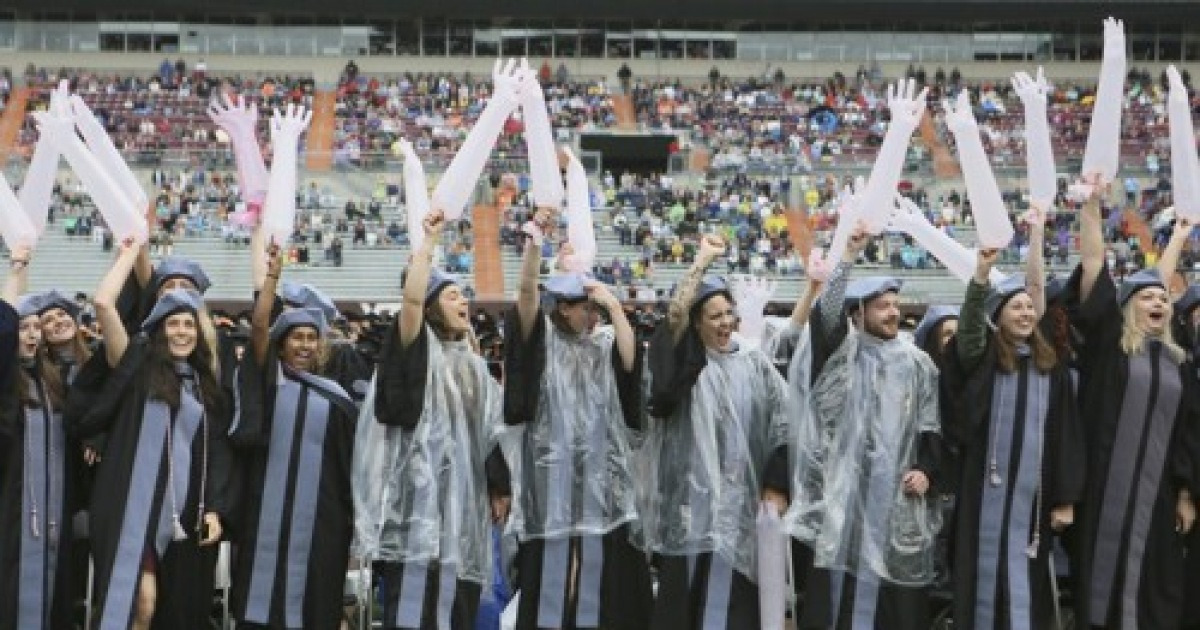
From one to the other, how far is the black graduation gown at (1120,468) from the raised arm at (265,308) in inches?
163

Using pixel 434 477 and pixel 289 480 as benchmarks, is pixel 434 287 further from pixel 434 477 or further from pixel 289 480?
pixel 289 480

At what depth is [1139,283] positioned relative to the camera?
1079cm

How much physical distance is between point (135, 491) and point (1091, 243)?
5.02 meters

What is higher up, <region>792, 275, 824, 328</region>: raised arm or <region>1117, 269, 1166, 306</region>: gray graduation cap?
<region>1117, 269, 1166, 306</region>: gray graduation cap

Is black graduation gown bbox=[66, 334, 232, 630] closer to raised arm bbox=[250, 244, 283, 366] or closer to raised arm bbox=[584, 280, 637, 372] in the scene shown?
raised arm bbox=[250, 244, 283, 366]

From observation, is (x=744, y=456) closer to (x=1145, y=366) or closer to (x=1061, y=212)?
(x=1145, y=366)

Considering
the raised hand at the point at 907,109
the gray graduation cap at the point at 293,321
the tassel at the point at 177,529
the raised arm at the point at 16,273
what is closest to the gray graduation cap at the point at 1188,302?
the raised hand at the point at 907,109

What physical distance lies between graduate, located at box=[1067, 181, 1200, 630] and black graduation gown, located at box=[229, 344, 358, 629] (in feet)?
12.7

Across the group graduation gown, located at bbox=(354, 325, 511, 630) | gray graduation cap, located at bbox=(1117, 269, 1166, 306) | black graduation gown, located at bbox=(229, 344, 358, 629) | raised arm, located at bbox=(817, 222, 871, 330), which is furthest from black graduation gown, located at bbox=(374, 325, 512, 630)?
gray graduation cap, located at bbox=(1117, 269, 1166, 306)

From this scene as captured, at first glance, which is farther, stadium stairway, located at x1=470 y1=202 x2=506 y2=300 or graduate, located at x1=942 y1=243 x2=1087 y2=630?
stadium stairway, located at x1=470 y1=202 x2=506 y2=300

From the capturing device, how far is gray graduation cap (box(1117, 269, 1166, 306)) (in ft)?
35.3

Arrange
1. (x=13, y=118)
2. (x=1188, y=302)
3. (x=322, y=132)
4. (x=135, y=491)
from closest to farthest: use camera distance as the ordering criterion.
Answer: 1. (x=135, y=491)
2. (x=1188, y=302)
3. (x=13, y=118)
4. (x=322, y=132)

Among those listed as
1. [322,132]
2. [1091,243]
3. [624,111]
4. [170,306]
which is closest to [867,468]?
[1091,243]

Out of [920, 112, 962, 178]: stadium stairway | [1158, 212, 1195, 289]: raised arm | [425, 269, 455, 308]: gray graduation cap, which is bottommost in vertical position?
[425, 269, 455, 308]: gray graduation cap
